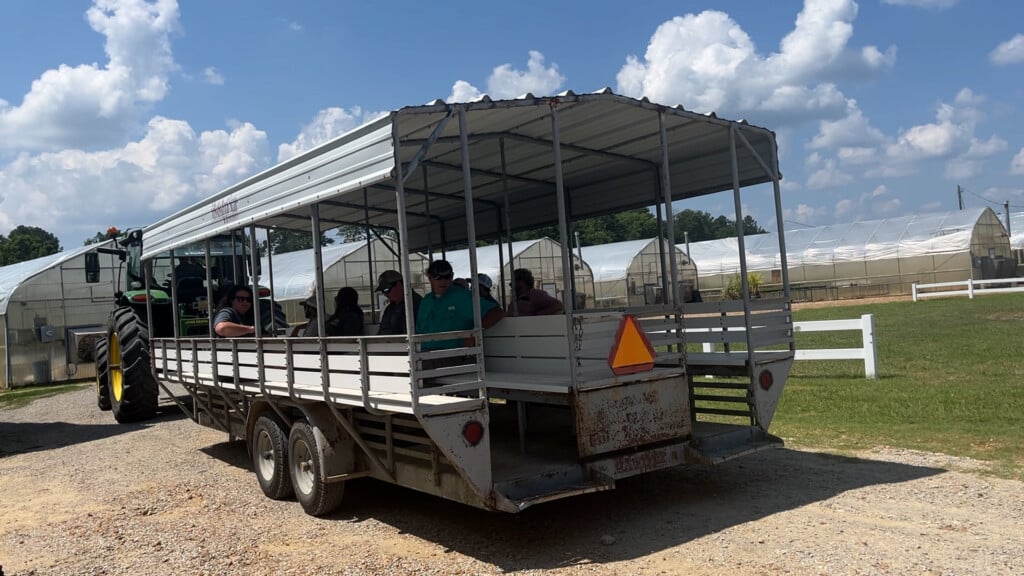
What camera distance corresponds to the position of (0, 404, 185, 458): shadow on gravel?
40.3 feet

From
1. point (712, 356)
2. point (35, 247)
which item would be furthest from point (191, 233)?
point (35, 247)

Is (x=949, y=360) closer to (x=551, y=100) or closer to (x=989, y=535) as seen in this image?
(x=989, y=535)

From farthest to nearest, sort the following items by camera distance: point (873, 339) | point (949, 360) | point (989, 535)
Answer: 1. point (949, 360)
2. point (873, 339)
3. point (989, 535)

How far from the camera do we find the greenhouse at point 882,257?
133 ft

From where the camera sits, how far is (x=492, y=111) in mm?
6352

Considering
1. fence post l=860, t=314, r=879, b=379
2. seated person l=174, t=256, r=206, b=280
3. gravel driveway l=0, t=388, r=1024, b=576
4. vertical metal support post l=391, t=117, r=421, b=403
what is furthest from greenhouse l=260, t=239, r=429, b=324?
vertical metal support post l=391, t=117, r=421, b=403

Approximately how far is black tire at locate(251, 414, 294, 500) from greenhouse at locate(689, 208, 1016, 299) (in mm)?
39521

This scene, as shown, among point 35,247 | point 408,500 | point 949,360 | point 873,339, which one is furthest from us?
point 35,247

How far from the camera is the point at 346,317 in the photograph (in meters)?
8.62

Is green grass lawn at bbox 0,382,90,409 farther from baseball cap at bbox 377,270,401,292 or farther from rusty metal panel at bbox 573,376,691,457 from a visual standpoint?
rusty metal panel at bbox 573,376,691,457

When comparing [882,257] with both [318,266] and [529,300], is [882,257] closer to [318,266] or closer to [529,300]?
[529,300]

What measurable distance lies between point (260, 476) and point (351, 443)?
1.80 meters

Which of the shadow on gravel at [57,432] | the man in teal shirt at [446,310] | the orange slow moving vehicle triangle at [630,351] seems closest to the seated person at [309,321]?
the man in teal shirt at [446,310]

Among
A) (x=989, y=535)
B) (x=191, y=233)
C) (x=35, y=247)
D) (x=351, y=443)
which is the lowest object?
(x=989, y=535)
